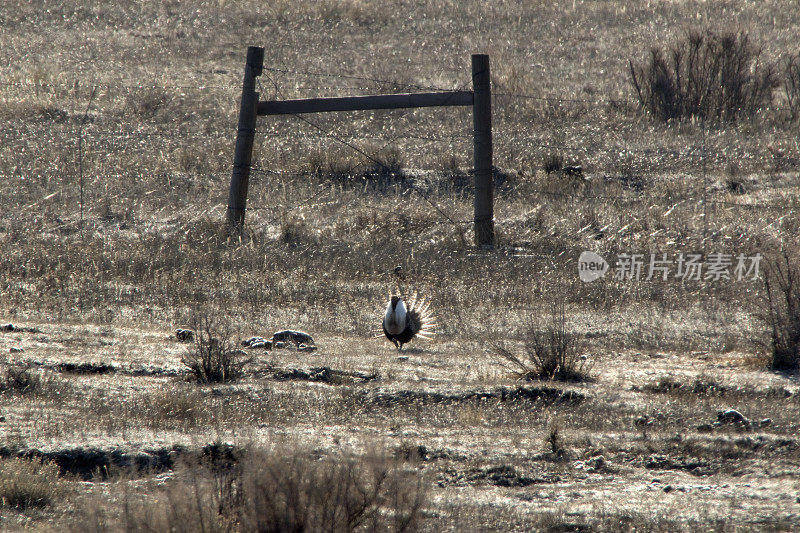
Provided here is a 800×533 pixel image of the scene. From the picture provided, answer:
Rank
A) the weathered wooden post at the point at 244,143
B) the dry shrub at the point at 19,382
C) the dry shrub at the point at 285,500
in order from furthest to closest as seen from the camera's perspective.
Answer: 1. the weathered wooden post at the point at 244,143
2. the dry shrub at the point at 19,382
3. the dry shrub at the point at 285,500

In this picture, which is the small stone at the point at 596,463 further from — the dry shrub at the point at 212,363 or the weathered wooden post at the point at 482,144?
the weathered wooden post at the point at 482,144

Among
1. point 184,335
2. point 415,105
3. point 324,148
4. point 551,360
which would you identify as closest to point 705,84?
point 324,148

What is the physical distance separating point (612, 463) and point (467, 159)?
11531 mm

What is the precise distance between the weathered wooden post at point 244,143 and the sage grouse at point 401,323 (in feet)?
13.4

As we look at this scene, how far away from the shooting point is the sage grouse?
8492mm

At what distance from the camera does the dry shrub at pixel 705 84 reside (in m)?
19.3

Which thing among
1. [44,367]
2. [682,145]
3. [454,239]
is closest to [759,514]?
[44,367]

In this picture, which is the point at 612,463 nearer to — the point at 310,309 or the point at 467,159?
the point at 310,309

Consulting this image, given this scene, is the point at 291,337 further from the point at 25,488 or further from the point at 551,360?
the point at 25,488

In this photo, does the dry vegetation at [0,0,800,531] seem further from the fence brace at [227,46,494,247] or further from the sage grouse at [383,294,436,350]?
the fence brace at [227,46,494,247]

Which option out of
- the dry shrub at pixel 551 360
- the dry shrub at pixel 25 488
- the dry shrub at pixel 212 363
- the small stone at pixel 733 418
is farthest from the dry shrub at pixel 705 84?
the dry shrub at pixel 25 488

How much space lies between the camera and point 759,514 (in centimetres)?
467

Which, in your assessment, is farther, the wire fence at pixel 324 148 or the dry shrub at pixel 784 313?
the wire fence at pixel 324 148

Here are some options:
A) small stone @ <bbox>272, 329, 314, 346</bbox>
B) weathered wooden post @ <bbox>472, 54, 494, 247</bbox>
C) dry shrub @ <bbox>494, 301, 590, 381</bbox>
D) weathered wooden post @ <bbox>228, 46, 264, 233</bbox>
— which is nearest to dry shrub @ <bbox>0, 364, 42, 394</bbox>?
small stone @ <bbox>272, 329, 314, 346</bbox>
